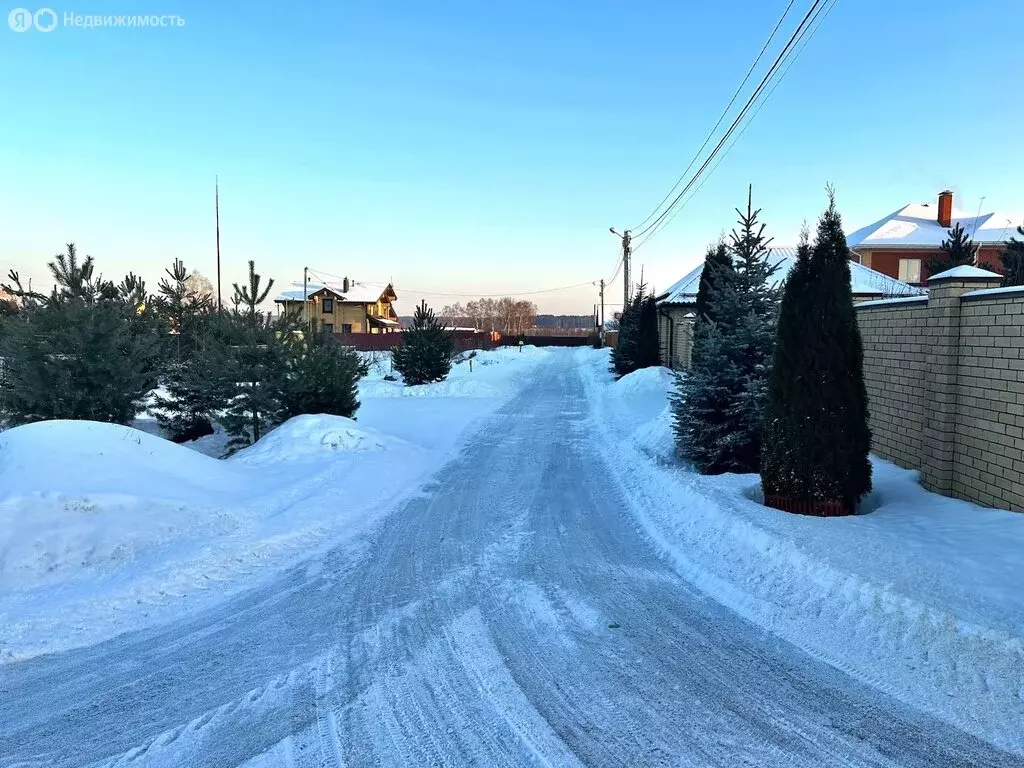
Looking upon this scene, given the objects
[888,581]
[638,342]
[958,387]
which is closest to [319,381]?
[888,581]

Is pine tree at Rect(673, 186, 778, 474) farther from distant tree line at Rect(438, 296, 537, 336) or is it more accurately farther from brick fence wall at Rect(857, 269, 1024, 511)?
distant tree line at Rect(438, 296, 537, 336)

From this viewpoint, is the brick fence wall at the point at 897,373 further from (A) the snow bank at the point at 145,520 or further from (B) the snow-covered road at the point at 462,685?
(A) the snow bank at the point at 145,520

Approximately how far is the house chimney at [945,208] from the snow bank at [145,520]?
42.7 meters

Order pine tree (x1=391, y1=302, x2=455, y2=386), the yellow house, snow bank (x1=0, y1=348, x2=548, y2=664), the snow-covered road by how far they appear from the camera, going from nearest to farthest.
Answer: the snow-covered road < snow bank (x1=0, y1=348, x2=548, y2=664) < pine tree (x1=391, y1=302, x2=455, y2=386) < the yellow house

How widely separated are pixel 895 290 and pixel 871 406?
1285cm

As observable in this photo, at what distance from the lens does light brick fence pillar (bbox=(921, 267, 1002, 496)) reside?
248 inches

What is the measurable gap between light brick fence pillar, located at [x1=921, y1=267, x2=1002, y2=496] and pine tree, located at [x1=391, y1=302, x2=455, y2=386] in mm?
16549

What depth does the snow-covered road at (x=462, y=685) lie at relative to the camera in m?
2.83

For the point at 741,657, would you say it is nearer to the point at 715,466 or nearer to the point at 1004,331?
the point at 1004,331

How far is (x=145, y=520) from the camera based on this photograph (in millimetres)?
5586

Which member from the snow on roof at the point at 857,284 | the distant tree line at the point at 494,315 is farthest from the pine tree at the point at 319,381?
the distant tree line at the point at 494,315

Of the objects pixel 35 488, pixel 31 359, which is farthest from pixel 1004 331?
pixel 31 359

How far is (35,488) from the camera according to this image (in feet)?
17.7

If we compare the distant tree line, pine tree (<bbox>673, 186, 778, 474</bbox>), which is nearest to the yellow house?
the distant tree line
